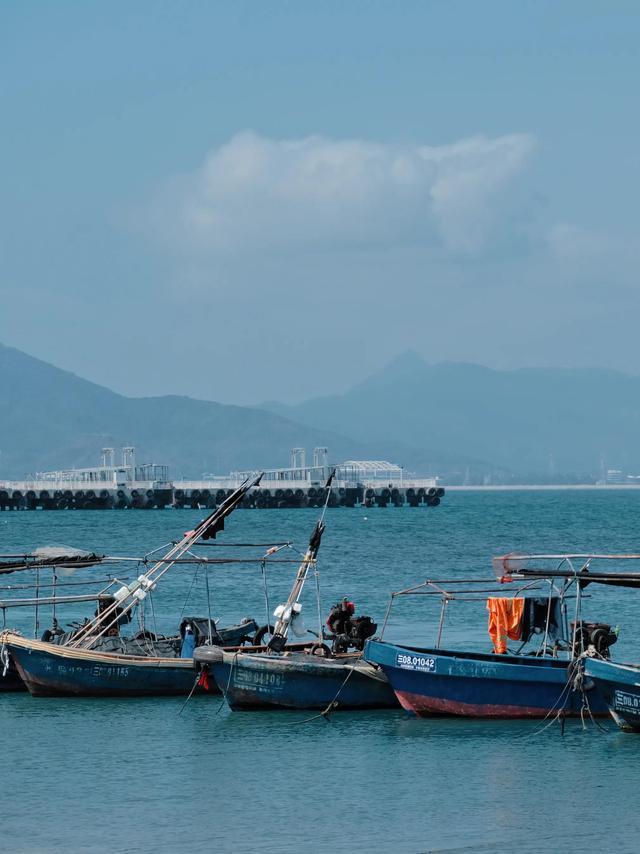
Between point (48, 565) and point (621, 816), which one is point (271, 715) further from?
point (621, 816)

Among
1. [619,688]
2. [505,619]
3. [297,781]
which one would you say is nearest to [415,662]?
[505,619]

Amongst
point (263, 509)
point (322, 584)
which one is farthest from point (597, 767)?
point (263, 509)

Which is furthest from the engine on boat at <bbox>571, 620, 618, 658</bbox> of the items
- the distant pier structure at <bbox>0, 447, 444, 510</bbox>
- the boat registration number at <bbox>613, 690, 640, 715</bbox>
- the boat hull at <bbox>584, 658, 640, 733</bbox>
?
the distant pier structure at <bbox>0, 447, 444, 510</bbox>

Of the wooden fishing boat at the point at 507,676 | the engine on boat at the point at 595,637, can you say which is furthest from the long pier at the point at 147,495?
the engine on boat at the point at 595,637

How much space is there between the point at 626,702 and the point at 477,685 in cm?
269

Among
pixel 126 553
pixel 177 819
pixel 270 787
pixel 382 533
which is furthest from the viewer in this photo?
A: pixel 382 533

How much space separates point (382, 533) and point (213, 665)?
265 ft

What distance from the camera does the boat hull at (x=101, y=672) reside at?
3058 centimetres

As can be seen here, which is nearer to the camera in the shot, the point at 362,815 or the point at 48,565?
the point at 362,815

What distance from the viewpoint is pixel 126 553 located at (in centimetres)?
8119

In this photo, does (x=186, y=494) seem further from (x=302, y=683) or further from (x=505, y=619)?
(x=505, y=619)

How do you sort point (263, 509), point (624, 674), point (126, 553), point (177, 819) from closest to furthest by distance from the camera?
point (177, 819) → point (624, 674) → point (126, 553) → point (263, 509)

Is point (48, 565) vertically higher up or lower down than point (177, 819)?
higher up

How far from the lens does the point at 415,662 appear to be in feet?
89.4
